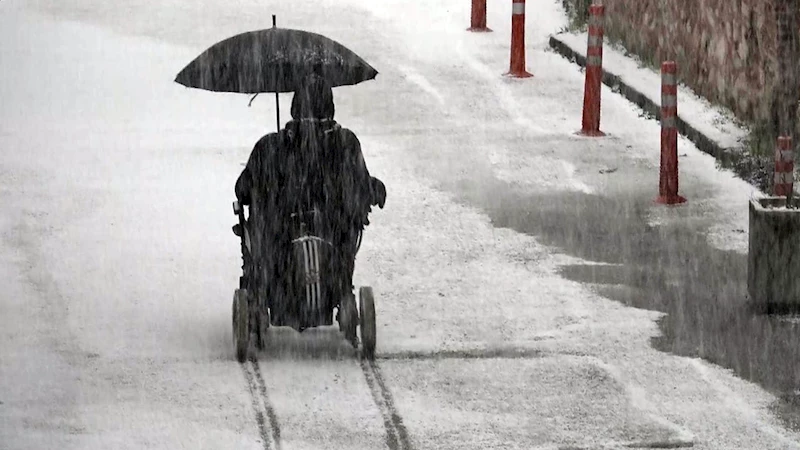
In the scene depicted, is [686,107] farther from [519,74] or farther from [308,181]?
[308,181]

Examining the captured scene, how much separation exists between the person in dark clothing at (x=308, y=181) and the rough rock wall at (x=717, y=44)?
6212mm

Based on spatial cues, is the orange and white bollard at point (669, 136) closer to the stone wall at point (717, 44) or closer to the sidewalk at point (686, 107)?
the sidewalk at point (686, 107)

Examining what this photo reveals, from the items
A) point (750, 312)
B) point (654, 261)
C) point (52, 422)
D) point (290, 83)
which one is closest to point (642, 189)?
point (654, 261)

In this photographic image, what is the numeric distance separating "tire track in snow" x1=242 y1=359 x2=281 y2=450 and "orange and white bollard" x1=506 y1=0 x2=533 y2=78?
8.83 meters

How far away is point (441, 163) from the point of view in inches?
586

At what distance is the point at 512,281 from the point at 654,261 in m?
1.05

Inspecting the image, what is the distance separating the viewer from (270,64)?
9.49 m

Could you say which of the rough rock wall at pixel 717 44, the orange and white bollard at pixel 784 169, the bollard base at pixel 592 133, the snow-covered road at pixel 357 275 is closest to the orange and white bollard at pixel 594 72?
the bollard base at pixel 592 133

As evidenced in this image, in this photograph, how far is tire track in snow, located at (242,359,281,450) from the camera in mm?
8508

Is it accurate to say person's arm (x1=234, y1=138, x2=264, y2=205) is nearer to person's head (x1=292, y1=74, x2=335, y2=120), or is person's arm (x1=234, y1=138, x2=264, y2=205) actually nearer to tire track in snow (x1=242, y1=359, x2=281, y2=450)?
person's head (x1=292, y1=74, x2=335, y2=120)

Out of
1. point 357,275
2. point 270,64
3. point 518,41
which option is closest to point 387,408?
point 270,64

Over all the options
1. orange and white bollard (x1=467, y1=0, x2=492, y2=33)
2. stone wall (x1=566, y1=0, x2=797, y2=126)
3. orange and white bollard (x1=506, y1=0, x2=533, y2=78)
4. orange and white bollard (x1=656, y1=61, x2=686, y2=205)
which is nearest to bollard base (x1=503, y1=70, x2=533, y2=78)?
orange and white bollard (x1=506, y1=0, x2=533, y2=78)

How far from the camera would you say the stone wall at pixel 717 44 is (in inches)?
592

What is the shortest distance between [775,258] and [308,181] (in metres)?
2.80
